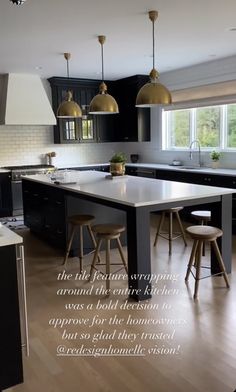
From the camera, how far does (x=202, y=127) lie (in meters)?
6.91

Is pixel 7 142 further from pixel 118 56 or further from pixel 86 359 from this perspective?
pixel 86 359

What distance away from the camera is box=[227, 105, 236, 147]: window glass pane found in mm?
6332

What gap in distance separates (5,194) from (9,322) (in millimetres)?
5072

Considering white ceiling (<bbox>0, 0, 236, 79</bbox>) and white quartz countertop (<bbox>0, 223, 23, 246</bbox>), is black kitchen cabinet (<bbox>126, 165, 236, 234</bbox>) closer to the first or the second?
white ceiling (<bbox>0, 0, 236, 79</bbox>)

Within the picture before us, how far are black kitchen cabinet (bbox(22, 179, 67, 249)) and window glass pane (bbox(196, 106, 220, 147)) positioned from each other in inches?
124

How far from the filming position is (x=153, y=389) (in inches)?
87.4

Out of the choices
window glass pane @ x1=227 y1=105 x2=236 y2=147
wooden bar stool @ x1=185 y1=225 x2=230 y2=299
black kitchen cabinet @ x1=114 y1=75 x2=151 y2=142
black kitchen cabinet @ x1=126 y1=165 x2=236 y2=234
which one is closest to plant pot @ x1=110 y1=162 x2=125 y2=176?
black kitchen cabinet @ x1=126 y1=165 x2=236 y2=234

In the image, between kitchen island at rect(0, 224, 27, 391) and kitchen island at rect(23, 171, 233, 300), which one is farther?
kitchen island at rect(23, 171, 233, 300)

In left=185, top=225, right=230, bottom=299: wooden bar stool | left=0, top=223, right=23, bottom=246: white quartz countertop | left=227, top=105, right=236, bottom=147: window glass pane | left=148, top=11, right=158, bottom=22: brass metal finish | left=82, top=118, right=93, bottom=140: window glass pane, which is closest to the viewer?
left=0, top=223, right=23, bottom=246: white quartz countertop

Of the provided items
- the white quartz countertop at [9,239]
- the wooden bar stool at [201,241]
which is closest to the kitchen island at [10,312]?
the white quartz countertop at [9,239]

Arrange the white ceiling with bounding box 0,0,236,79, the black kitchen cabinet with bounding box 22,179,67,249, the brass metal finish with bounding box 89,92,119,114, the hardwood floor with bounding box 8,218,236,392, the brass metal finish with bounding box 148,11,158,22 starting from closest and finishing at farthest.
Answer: the hardwood floor with bounding box 8,218,236,392 < the white ceiling with bounding box 0,0,236,79 < the brass metal finish with bounding box 148,11,158,22 < the brass metal finish with bounding box 89,92,119,114 < the black kitchen cabinet with bounding box 22,179,67,249

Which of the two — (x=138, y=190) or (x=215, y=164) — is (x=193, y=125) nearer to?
(x=215, y=164)

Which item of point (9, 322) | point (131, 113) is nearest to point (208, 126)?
point (131, 113)

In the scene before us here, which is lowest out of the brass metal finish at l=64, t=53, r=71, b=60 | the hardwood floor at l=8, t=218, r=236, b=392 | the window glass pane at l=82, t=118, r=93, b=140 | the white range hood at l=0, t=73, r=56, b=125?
the hardwood floor at l=8, t=218, r=236, b=392
